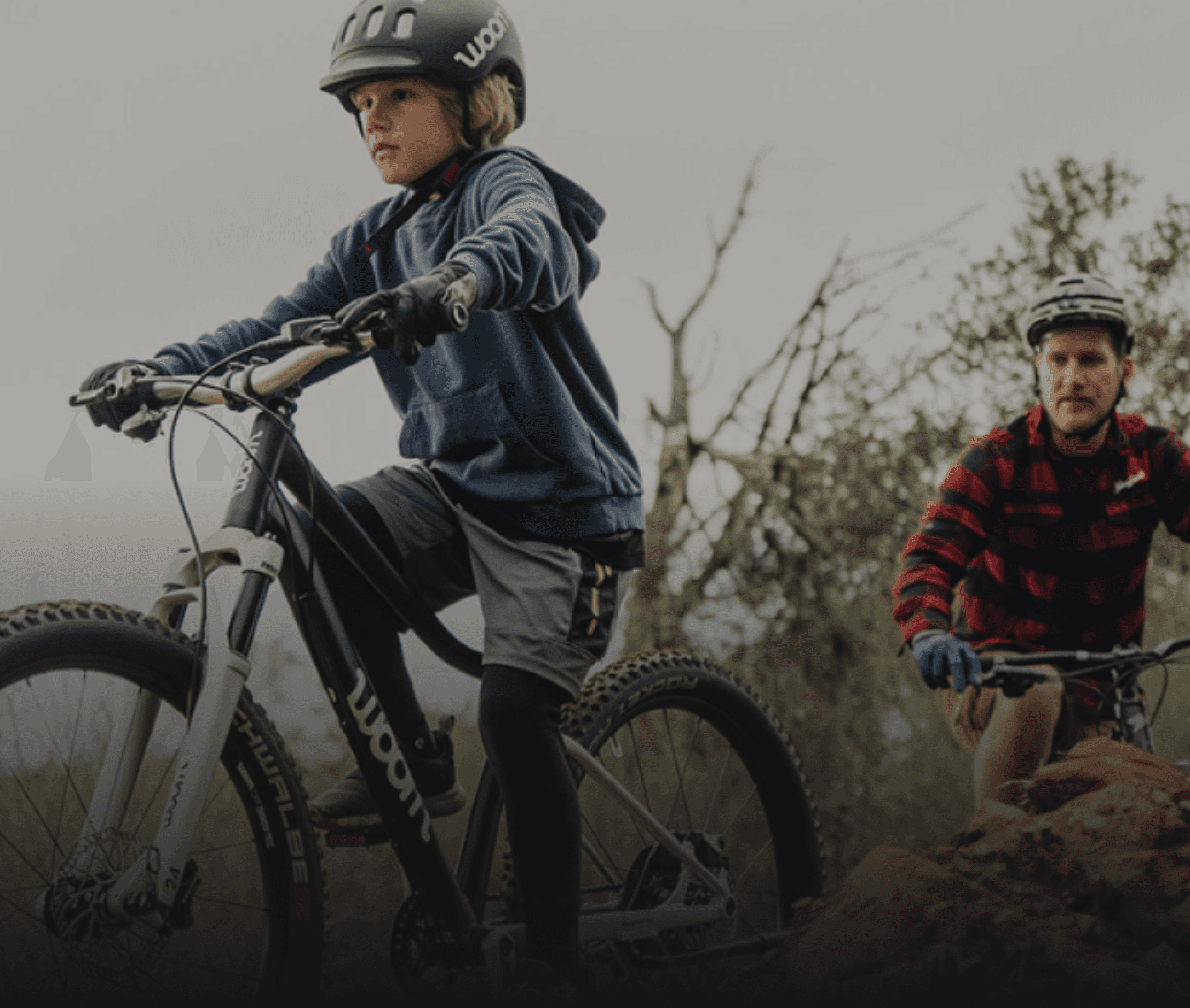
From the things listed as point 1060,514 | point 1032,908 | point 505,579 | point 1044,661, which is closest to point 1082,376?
point 1060,514

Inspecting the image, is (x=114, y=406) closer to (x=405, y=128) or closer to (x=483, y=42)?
(x=405, y=128)

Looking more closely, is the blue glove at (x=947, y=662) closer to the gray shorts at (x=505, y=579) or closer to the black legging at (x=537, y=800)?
the gray shorts at (x=505, y=579)

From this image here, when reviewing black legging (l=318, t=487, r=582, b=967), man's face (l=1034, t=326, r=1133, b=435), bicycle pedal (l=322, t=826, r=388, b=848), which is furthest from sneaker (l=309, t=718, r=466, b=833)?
man's face (l=1034, t=326, r=1133, b=435)

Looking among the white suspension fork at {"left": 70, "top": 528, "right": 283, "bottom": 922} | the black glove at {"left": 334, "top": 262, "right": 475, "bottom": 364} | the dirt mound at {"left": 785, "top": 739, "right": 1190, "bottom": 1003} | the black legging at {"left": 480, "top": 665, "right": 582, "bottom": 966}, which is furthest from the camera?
the dirt mound at {"left": 785, "top": 739, "right": 1190, "bottom": 1003}

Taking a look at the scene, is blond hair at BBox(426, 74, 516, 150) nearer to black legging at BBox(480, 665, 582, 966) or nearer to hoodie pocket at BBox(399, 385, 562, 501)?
hoodie pocket at BBox(399, 385, 562, 501)

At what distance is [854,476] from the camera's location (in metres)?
4.33

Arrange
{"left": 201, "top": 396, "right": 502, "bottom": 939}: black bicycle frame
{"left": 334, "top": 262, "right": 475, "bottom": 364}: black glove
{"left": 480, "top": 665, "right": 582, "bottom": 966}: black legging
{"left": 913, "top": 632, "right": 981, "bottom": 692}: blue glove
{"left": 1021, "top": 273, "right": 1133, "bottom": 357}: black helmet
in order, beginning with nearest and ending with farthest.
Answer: {"left": 334, "top": 262, "right": 475, "bottom": 364}: black glove < {"left": 201, "top": 396, "right": 502, "bottom": 939}: black bicycle frame < {"left": 480, "top": 665, "right": 582, "bottom": 966}: black legging < {"left": 913, "top": 632, "right": 981, "bottom": 692}: blue glove < {"left": 1021, "top": 273, "right": 1133, "bottom": 357}: black helmet

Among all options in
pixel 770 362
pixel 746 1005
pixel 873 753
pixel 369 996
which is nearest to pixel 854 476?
pixel 770 362

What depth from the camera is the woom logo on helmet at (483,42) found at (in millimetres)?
2363

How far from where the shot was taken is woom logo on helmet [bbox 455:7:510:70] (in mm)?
2363

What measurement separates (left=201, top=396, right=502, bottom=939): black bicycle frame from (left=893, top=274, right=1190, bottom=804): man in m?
1.25

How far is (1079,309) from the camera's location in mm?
2943

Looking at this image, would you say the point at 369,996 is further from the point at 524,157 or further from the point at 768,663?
the point at 768,663

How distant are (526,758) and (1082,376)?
1.59m
